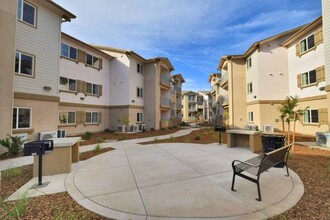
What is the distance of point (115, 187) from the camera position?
493cm

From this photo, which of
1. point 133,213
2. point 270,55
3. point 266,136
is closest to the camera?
point 133,213

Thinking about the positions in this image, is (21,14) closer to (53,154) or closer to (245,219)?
(53,154)

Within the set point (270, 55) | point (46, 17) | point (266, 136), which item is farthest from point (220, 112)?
point (46, 17)

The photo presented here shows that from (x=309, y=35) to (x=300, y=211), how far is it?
1984cm

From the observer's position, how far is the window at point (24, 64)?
1164cm

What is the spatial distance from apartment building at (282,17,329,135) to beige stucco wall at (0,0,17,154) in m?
22.7

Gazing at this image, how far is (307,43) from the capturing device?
17.1m

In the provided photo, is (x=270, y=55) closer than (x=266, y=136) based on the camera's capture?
No

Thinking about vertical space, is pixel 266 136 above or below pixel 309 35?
below

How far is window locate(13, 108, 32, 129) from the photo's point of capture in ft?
37.6

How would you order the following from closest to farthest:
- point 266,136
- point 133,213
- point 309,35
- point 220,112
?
point 133,213, point 266,136, point 309,35, point 220,112

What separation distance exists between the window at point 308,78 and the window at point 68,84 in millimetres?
23967

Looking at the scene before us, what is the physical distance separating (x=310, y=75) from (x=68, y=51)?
2443 cm

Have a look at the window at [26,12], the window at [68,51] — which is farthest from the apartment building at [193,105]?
the window at [26,12]
